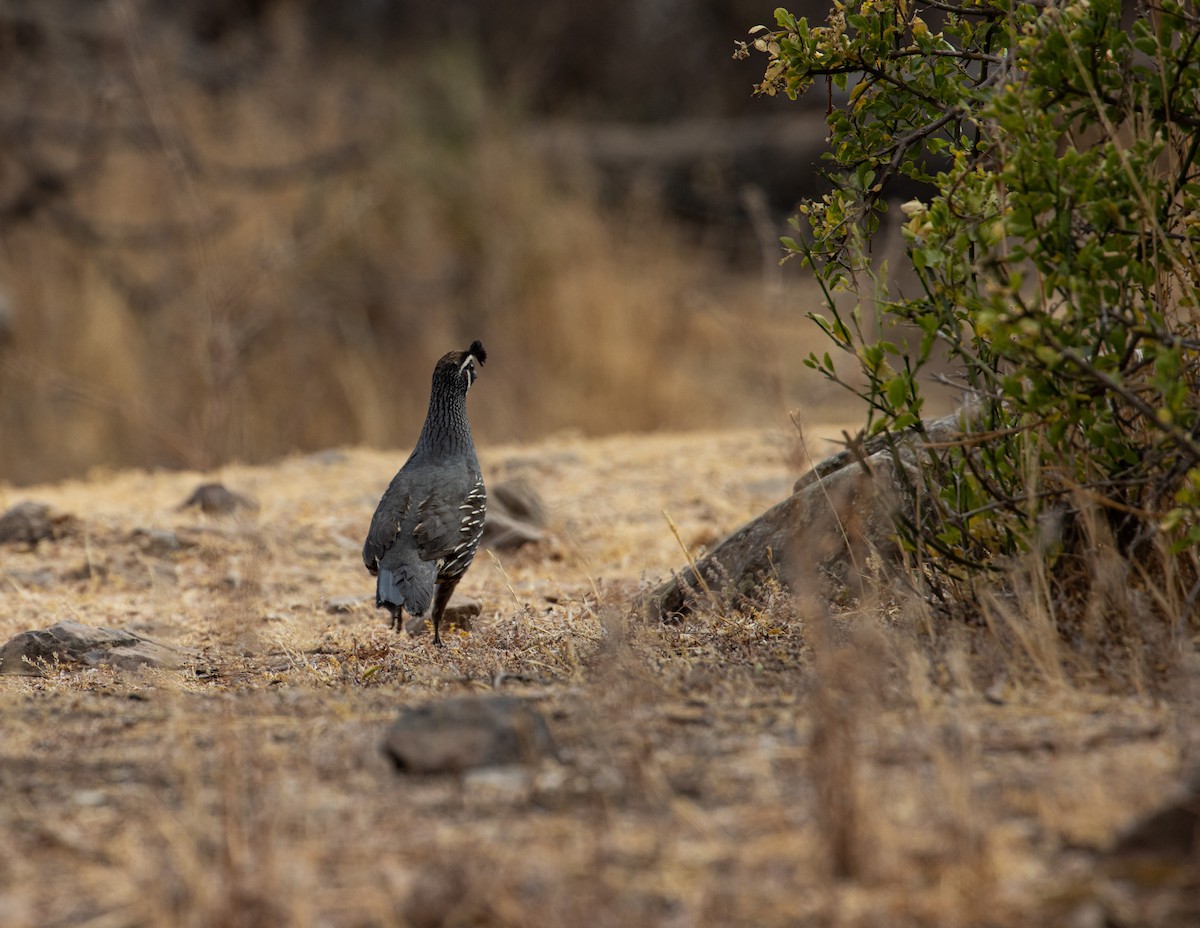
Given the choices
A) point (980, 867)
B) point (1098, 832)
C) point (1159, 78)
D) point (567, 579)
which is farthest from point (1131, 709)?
point (567, 579)

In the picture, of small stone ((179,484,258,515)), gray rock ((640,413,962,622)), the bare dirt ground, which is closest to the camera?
the bare dirt ground

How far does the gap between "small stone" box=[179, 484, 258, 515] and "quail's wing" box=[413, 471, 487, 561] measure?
1529 millimetres

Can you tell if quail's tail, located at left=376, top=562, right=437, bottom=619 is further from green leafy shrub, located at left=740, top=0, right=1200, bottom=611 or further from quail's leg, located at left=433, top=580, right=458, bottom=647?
green leafy shrub, located at left=740, top=0, right=1200, bottom=611

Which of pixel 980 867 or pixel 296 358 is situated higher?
pixel 296 358

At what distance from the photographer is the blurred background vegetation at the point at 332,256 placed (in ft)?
34.9

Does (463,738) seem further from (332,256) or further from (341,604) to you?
(332,256)

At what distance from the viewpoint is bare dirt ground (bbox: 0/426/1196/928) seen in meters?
2.07

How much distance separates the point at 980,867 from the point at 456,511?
3.09 metres

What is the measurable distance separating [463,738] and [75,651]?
1984mm

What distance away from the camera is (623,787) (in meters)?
2.47

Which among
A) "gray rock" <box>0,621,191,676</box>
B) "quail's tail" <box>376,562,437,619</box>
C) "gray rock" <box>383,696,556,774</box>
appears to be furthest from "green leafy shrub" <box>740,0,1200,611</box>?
"gray rock" <box>0,621,191,676</box>

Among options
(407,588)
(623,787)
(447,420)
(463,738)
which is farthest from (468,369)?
(623,787)

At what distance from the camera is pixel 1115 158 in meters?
3.08

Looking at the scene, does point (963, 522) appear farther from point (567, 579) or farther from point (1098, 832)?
point (567, 579)
